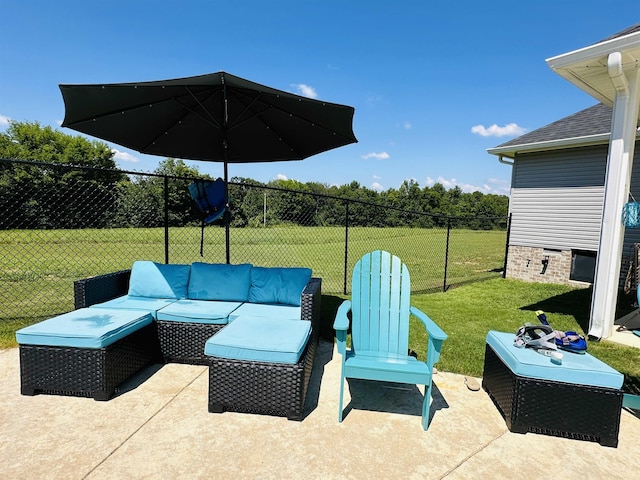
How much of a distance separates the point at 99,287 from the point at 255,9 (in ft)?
19.3

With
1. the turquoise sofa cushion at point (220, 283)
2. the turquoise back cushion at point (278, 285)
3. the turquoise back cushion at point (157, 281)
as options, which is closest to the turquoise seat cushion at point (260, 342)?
the turquoise back cushion at point (278, 285)

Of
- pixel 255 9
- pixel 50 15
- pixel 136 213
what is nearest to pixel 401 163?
pixel 136 213

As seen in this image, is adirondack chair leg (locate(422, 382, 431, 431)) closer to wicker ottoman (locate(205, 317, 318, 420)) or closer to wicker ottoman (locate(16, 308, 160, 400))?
wicker ottoman (locate(205, 317, 318, 420))

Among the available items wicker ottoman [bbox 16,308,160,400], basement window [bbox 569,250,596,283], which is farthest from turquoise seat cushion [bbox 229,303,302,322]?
basement window [bbox 569,250,596,283]

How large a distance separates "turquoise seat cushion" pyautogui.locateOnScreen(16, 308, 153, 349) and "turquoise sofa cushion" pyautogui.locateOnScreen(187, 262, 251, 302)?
68 cm

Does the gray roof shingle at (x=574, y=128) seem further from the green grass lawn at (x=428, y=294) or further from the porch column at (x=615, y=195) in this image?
the porch column at (x=615, y=195)

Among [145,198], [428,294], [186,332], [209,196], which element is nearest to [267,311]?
[186,332]

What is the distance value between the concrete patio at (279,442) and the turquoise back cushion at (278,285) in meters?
1.01

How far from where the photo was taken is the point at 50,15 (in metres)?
5.67

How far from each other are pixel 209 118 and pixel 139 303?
2.04 meters

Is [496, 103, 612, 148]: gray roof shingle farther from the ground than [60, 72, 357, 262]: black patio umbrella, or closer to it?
farther from the ground

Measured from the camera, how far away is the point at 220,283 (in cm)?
341

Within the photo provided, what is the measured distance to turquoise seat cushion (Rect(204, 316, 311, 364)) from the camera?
2.18m

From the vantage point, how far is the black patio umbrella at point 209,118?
9.07 feet
